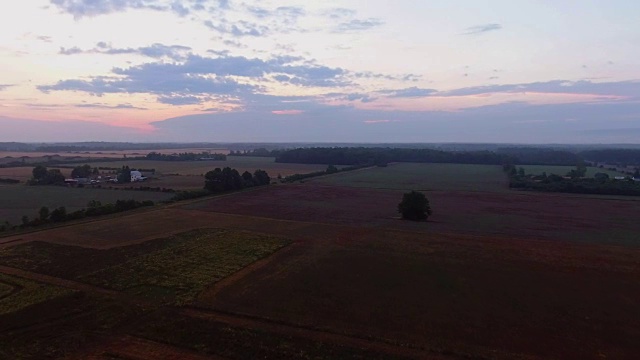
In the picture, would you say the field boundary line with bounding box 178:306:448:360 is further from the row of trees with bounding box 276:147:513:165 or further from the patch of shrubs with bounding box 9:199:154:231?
the row of trees with bounding box 276:147:513:165

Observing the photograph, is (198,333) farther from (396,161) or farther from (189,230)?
(396,161)

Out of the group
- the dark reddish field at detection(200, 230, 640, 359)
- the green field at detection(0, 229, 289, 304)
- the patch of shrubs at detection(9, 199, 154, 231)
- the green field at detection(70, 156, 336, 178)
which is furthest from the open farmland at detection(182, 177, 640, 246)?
the green field at detection(70, 156, 336, 178)

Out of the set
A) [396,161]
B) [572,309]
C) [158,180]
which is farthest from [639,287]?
[396,161]

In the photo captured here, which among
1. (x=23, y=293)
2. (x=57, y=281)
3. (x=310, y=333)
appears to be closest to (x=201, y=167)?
(x=57, y=281)

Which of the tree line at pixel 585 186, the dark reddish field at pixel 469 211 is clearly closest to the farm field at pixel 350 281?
the dark reddish field at pixel 469 211

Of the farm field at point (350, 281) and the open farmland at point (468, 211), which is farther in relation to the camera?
the open farmland at point (468, 211)

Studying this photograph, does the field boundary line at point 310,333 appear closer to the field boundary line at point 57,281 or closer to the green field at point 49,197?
the field boundary line at point 57,281
